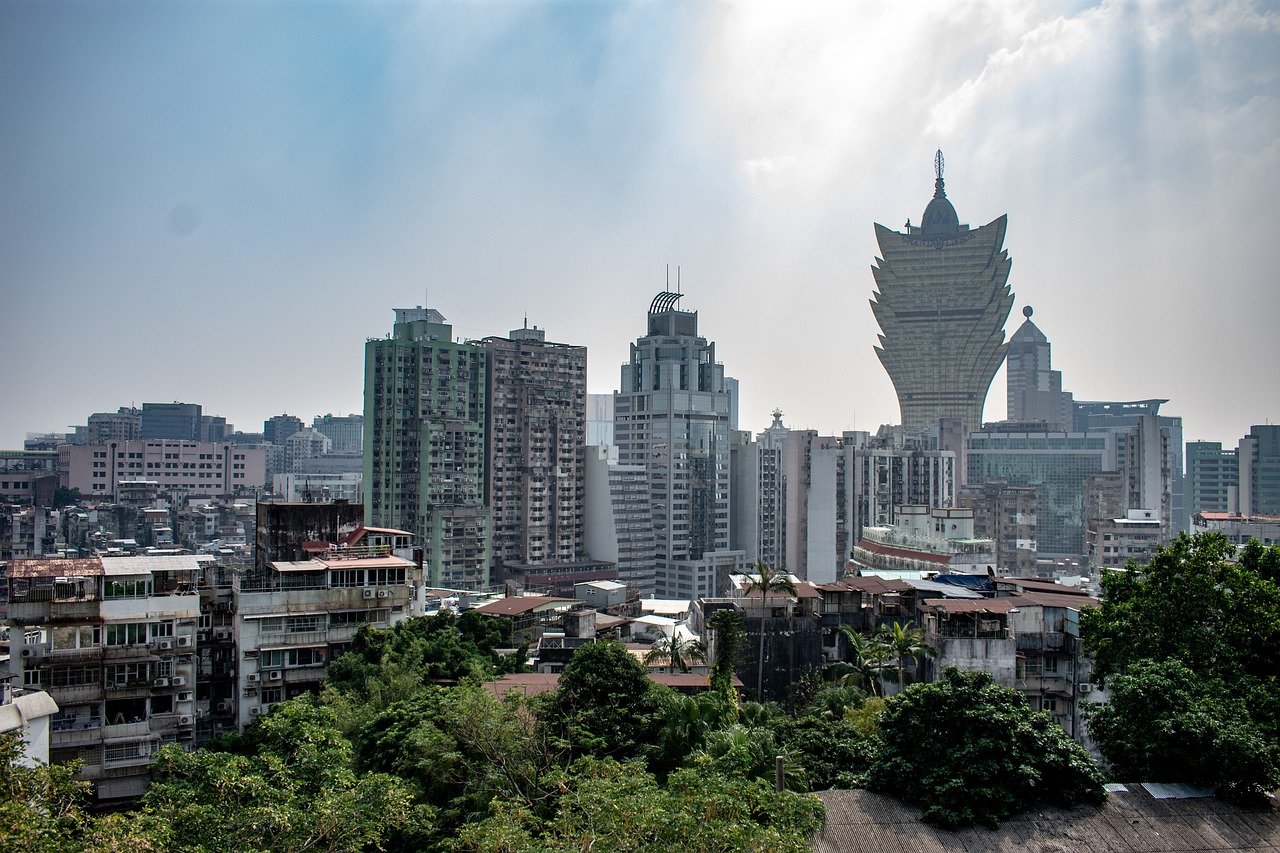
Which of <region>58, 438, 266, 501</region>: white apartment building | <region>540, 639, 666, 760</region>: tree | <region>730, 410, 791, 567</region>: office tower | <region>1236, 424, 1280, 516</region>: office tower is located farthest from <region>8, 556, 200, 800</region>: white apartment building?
<region>1236, 424, 1280, 516</region>: office tower

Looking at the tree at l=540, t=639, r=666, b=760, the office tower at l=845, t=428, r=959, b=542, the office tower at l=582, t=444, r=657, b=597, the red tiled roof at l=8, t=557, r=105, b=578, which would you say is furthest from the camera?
the office tower at l=582, t=444, r=657, b=597

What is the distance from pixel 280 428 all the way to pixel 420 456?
88.6 metres

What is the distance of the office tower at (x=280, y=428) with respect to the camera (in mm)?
148750

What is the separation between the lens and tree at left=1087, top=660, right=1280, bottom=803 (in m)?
14.0

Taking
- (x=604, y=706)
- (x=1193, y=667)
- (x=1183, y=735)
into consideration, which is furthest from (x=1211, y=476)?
(x=604, y=706)

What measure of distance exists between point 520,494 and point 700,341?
2466cm

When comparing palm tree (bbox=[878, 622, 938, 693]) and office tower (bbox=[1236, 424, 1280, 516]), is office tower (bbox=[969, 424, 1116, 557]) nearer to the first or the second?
office tower (bbox=[1236, 424, 1280, 516])

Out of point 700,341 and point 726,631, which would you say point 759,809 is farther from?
point 700,341

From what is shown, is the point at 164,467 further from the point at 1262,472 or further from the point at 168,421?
the point at 1262,472

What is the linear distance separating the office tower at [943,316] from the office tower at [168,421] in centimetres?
9759

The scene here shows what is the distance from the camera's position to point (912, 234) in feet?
457

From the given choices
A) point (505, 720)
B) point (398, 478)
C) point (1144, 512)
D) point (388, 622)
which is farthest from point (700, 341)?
point (505, 720)

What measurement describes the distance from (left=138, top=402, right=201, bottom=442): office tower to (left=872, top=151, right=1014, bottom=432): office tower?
97.6 m

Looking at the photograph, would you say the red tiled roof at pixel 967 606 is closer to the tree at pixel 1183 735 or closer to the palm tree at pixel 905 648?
the palm tree at pixel 905 648
